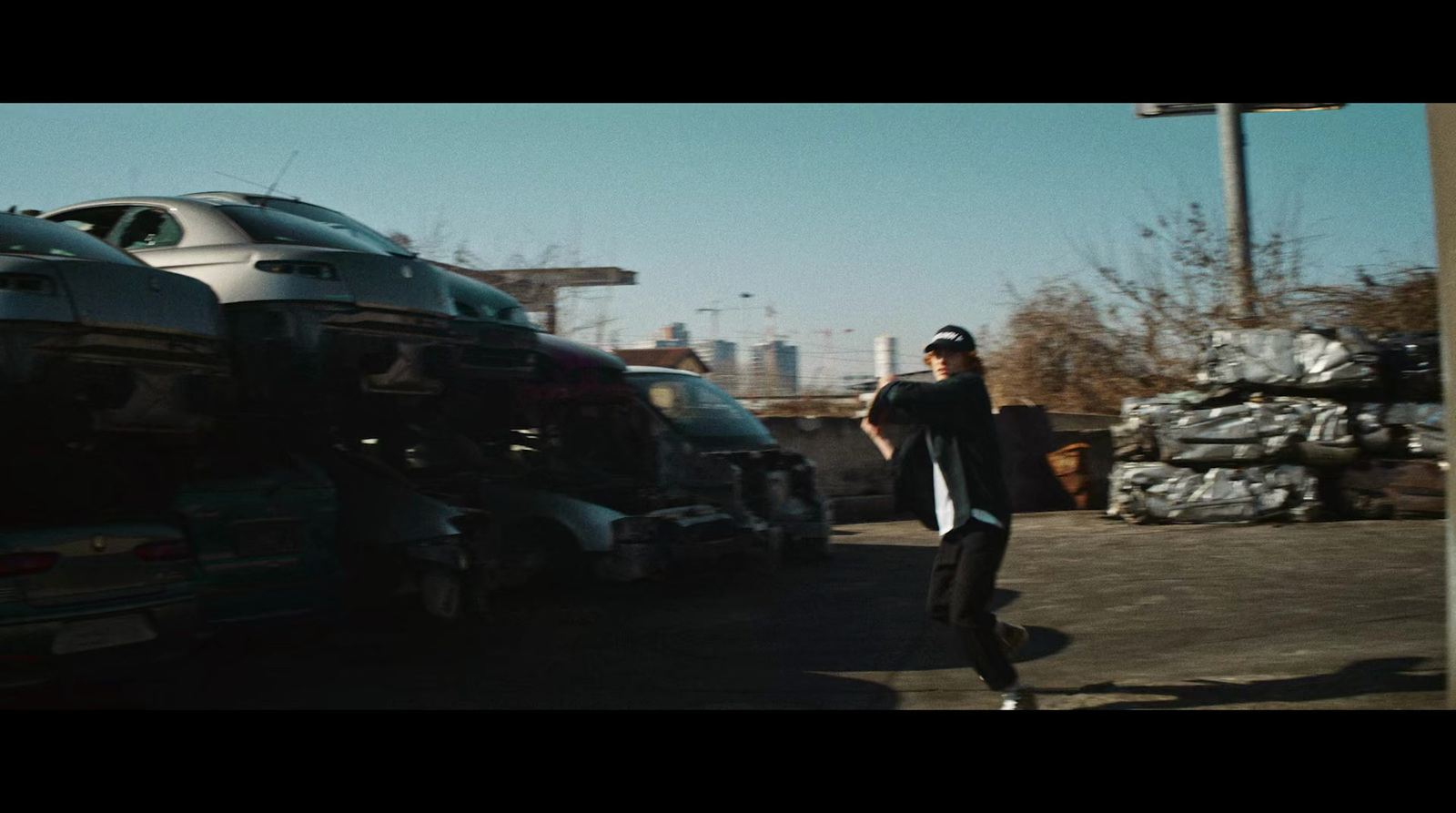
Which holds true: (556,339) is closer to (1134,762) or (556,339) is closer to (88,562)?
(88,562)

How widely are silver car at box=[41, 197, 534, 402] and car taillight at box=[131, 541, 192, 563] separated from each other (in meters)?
1.70

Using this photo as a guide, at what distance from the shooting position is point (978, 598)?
5.50 m

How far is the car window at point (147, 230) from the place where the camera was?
7.55m

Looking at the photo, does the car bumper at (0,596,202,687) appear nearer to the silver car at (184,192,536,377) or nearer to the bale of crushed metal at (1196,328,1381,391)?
the silver car at (184,192,536,377)

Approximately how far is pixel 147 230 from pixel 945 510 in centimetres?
554

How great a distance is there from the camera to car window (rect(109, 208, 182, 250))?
755 cm

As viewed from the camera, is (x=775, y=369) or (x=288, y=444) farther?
(x=775, y=369)

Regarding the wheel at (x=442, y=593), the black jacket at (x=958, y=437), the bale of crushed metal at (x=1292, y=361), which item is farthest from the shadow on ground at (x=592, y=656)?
the bale of crushed metal at (x=1292, y=361)

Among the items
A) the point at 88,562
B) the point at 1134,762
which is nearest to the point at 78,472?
the point at 88,562

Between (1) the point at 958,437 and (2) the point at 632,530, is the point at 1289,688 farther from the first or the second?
(2) the point at 632,530

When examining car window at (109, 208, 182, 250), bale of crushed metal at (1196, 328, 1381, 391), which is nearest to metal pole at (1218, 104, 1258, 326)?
bale of crushed metal at (1196, 328, 1381, 391)

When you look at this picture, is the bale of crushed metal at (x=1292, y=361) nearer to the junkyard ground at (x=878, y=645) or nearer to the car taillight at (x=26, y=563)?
the junkyard ground at (x=878, y=645)

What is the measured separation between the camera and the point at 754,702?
6.15m

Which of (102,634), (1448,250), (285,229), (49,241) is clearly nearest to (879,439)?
(1448,250)
